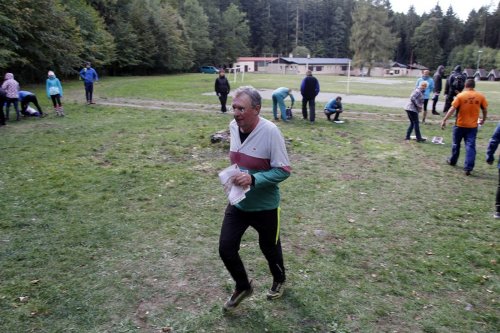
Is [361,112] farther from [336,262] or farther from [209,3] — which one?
[209,3]

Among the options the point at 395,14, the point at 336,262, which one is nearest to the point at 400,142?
the point at 336,262

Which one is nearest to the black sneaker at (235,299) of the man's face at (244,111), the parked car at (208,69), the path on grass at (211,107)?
the man's face at (244,111)

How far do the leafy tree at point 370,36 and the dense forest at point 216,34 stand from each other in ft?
0.66

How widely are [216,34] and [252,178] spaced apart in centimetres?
7997

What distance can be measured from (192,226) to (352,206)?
2696 millimetres

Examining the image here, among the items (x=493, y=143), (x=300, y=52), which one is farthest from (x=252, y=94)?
(x=300, y=52)

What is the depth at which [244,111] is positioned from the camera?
124 inches

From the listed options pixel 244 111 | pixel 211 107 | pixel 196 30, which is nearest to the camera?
pixel 244 111

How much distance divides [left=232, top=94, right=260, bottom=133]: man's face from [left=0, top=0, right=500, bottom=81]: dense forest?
73.8 ft

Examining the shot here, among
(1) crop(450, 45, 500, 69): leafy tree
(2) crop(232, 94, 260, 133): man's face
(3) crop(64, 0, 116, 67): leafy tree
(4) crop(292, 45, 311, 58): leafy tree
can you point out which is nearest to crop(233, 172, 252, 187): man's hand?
(2) crop(232, 94, 260, 133): man's face

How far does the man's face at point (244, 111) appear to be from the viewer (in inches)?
124

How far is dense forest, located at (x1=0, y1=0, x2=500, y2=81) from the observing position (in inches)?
1056

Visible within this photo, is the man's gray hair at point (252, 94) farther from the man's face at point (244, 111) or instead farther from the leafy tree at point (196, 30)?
the leafy tree at point (196, 30)

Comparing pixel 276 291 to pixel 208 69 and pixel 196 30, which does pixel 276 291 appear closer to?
pixel 196 30
